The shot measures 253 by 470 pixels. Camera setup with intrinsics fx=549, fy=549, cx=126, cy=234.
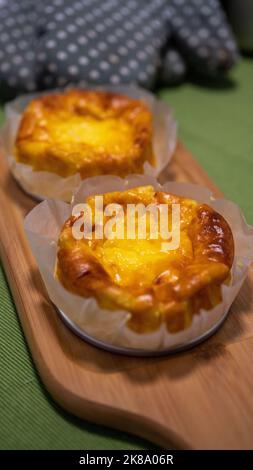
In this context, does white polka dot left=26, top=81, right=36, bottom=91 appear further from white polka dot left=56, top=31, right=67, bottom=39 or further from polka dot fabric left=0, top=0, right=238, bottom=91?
white polka dot left=56, top=31, right=67, bottom=39

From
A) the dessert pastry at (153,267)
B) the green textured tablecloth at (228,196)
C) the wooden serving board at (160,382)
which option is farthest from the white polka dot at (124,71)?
the wooden serving board at (160,382)

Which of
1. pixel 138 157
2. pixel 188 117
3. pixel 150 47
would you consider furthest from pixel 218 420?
pixel 150 47

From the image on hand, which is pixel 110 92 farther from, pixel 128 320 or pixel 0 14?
pixel 128 320

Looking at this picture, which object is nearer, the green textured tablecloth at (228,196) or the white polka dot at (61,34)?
the green textured tablecloth at (228,196)

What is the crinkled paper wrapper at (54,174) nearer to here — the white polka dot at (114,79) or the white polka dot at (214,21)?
the white polka dot at (114,79)

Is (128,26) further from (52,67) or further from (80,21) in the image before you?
→ (52,67)

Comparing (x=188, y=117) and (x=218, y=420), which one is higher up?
(x=218, y=420)
